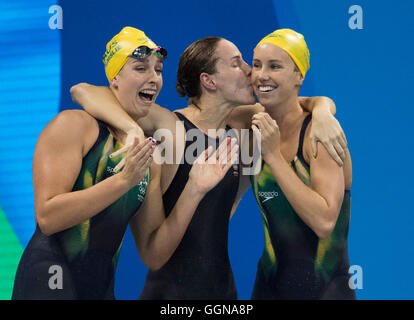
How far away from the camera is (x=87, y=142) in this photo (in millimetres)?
2936

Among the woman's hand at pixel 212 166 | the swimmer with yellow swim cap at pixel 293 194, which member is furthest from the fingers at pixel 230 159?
the swimmer with yellow swim cap at pixel 293 194

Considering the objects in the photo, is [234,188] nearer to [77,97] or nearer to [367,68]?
[77,97]

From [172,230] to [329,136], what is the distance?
92 cm

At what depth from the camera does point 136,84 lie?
10.4 feet

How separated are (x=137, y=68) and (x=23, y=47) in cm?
186

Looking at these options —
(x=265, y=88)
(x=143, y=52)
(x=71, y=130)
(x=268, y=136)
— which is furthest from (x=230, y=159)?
(x=71, y=130)

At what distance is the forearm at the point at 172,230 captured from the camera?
3.14 metres

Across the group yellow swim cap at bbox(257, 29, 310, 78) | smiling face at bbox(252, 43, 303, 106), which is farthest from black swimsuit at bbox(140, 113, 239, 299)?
yellow swim cap at bbox(257, 29, 310, 78)

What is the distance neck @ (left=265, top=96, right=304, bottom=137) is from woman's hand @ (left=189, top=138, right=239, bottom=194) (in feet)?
1.14

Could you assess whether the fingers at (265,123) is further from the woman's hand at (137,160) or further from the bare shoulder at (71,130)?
the bare shoulder at (71,130)

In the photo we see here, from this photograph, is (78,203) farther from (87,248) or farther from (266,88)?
(266,88)

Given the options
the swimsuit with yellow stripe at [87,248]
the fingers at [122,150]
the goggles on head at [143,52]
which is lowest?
the swimsuit with yellow stripe at [87,248]

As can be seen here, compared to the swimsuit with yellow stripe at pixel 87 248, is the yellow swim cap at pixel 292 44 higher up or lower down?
higher up

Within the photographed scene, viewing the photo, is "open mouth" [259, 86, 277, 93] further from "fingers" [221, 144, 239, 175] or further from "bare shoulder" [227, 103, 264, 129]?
"fingers" [221, 144, 239, 175]
